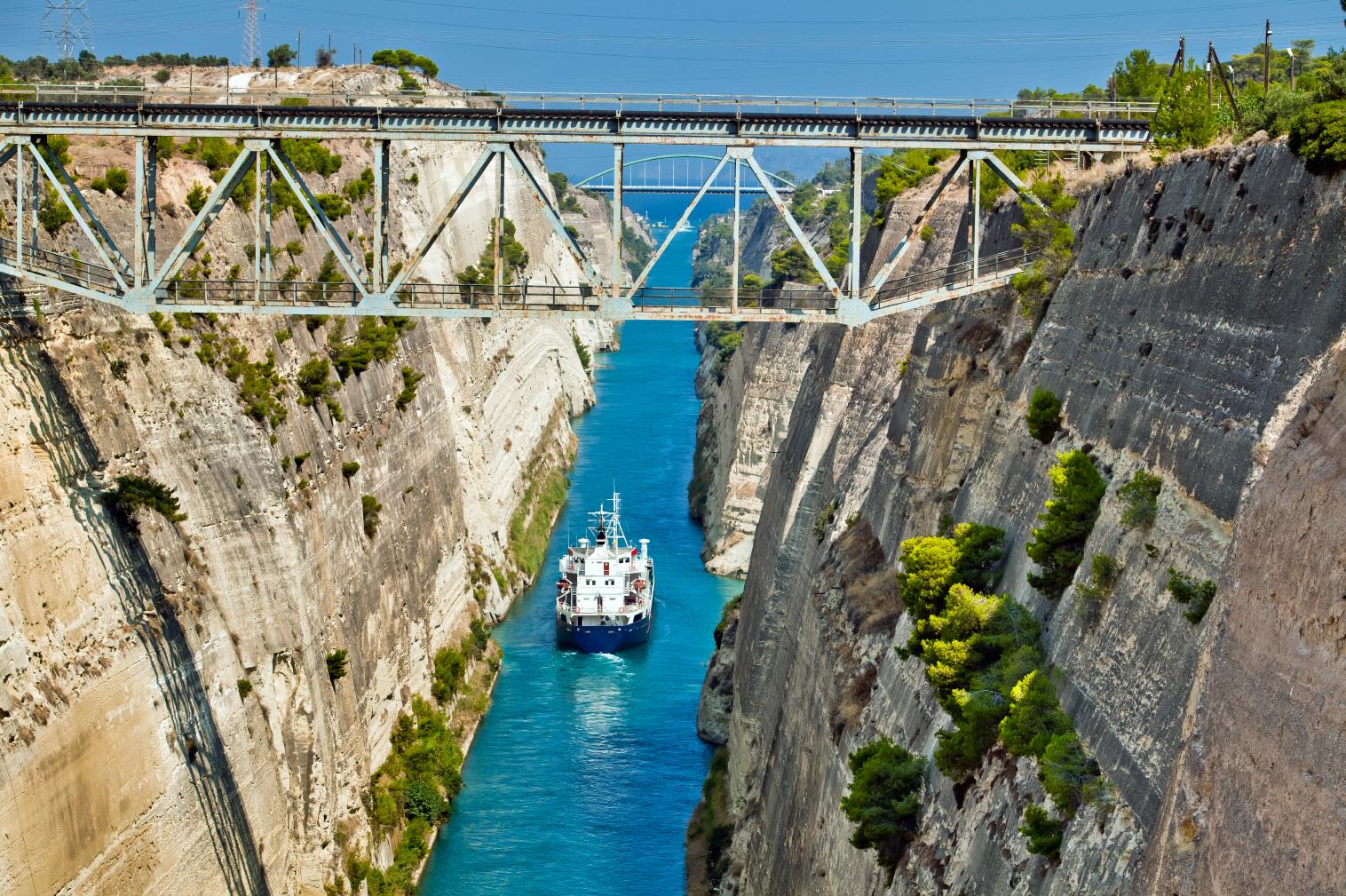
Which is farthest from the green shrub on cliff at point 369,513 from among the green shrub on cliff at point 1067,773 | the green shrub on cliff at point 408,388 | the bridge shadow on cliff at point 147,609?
the green shrub on cliff at point 1067,773

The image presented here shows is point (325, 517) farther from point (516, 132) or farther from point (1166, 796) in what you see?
point (1166, 796)

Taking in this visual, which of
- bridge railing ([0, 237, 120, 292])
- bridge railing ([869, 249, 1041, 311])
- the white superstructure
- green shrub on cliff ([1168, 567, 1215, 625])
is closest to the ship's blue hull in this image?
the white superstructure

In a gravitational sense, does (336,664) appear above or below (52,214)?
below

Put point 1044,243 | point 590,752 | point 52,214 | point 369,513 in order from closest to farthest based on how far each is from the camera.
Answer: point 1044,243 < point 52,214 < point 369,513 < point 590,752

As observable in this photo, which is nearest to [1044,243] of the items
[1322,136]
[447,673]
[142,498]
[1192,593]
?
[1322,136]

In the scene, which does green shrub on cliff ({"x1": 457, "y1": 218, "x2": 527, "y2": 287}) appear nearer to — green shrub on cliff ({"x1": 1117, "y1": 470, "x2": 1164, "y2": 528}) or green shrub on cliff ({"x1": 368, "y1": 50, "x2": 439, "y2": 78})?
green shrub on cliff ({"x1": 368, "y1": 50, "x2": 439, "y2": 78})

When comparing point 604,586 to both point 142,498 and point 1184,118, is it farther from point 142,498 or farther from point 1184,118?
point 1184,118
